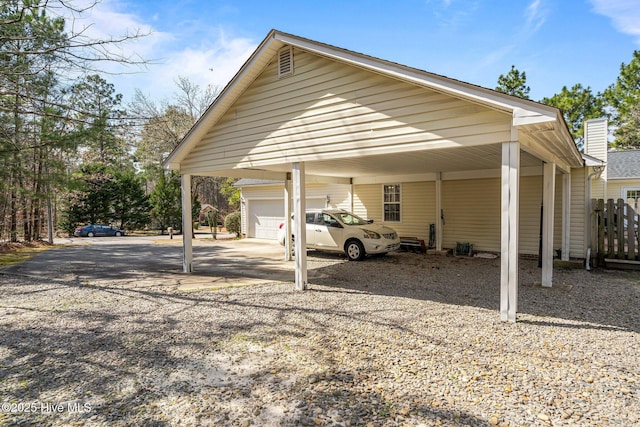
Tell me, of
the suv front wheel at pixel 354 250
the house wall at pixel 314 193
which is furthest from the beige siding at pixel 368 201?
the suv front wheel at pixel 354 250

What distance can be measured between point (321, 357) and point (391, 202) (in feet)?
32.3

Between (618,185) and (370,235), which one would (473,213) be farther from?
(618,185)

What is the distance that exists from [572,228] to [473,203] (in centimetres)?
271

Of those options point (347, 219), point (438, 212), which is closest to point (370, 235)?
point (347, 219)

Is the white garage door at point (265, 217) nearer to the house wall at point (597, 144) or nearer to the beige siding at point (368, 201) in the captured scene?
the beige siding at point (368, 201)

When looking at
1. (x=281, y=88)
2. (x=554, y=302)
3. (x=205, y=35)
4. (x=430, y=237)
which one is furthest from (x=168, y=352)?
(x=430, y=237)

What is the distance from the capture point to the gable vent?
6.28 m

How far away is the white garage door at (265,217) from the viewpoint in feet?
51.5

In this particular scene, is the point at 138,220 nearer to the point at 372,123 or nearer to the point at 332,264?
the point at 332,264

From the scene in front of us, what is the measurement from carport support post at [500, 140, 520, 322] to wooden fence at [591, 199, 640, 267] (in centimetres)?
583

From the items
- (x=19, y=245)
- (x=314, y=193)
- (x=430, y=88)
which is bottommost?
(x=19, y=245)

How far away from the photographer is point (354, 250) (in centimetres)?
1001

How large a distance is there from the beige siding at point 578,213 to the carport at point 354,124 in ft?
4.07

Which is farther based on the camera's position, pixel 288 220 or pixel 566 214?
pixel 288 220
